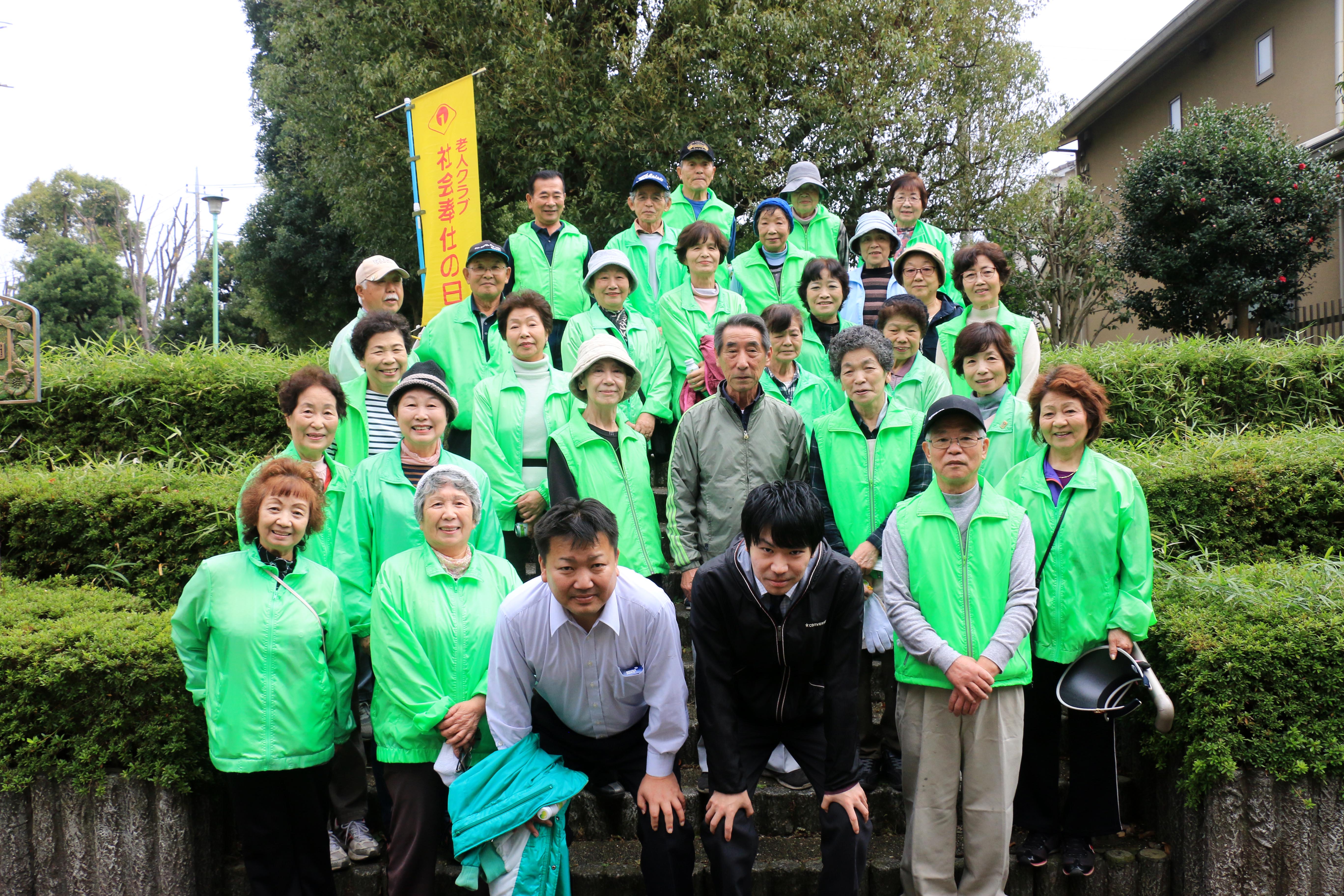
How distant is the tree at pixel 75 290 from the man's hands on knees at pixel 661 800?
28090 mm

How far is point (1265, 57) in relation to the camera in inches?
598

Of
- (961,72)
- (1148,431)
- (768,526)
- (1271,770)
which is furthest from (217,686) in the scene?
(961,72)

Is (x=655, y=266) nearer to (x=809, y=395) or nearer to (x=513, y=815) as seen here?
(x=809, y=395)

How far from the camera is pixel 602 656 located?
10.7 ft

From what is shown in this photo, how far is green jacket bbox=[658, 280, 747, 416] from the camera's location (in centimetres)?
593

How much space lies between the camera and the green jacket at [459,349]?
219 inches

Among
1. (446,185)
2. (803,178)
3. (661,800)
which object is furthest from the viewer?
Result: (446,185)

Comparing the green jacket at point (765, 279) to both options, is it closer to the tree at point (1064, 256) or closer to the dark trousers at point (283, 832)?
the dark trousers at point (283, 832)

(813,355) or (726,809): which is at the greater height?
(813,355)

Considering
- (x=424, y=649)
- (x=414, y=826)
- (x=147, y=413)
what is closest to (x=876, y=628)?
(x=424, y=649)

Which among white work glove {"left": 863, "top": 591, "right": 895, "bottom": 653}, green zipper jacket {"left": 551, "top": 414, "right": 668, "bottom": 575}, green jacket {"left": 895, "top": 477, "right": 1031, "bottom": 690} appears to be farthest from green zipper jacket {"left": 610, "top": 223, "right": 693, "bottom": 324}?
green jacket {"left": 895, "top": 477, "right": 1031, "bottom": 690}

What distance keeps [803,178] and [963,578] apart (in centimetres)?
463

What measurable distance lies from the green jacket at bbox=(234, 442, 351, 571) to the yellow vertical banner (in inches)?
146

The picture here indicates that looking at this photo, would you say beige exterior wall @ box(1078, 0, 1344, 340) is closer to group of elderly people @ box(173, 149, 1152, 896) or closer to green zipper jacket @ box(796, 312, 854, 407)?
green zipper jacket @ box(796, 312, 854, 407)
